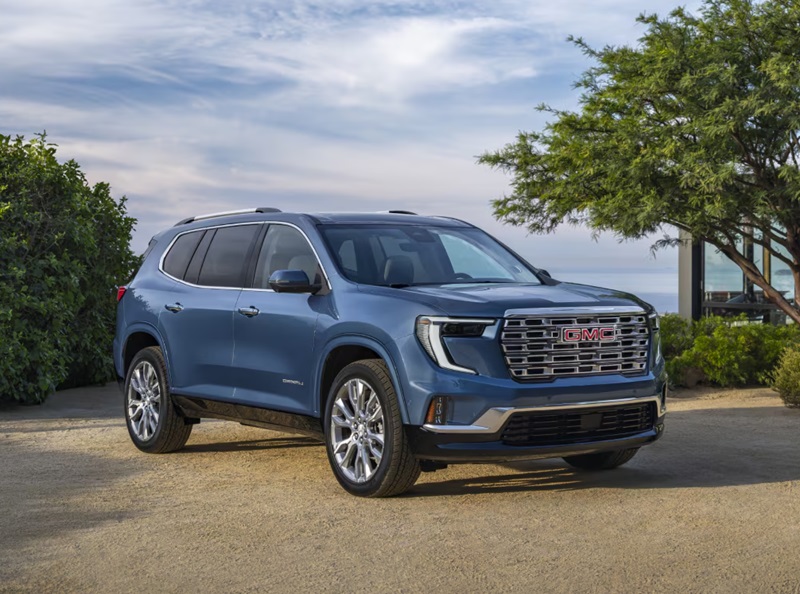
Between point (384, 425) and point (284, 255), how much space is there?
1.96 m

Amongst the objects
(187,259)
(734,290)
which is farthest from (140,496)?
(734,290)

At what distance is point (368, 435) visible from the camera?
24.3 ft

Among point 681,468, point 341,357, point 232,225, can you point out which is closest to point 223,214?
point 232,225

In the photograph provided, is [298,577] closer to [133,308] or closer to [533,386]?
[533,386]

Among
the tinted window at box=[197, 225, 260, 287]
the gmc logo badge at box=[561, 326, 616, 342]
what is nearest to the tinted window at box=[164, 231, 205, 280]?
the tinted window at box=[197, 225, 260, 287]

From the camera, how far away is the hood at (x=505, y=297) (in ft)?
23.4

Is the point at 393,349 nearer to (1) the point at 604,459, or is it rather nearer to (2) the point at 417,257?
(2) the point at 417,257

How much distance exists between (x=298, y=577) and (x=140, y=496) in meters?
2.62

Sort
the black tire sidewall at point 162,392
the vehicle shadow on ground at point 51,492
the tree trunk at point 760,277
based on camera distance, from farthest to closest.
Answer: the tree trunk at point 760,277 → the black tire sidewall at point 162,392 → the vehicle shadow on ground at point 51,492

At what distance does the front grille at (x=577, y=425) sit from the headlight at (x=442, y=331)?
0.50 meters

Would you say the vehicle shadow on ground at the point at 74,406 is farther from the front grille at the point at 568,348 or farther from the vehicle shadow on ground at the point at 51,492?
the front grille at the point at 568,348

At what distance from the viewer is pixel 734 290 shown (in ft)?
89.9

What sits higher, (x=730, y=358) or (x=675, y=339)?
(x=675, y=339)

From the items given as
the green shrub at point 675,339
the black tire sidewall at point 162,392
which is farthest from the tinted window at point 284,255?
the green shrub at point 675,339
